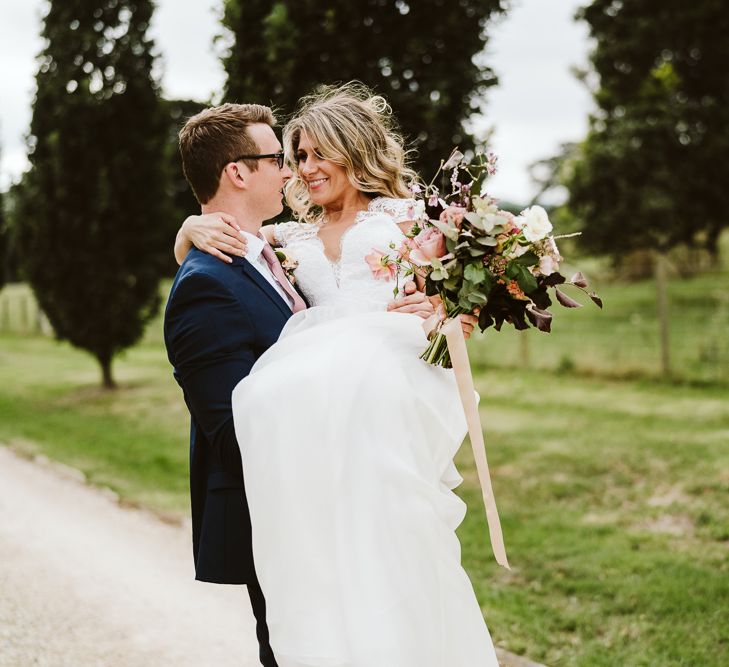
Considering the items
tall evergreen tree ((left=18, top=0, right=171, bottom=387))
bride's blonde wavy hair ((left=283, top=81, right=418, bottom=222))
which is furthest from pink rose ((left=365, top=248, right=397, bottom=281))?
tall evergreen tree ((left=18, top=0, right=171, bottom=387))

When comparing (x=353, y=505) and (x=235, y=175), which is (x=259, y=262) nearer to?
(x=235, y=175)

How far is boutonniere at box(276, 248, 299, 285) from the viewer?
3.38 m

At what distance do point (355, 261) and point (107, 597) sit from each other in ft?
11.7

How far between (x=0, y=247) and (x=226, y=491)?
26566mm

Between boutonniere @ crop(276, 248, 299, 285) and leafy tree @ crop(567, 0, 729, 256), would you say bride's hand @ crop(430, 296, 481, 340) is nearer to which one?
boutonniere @ crop(276, 248, 299, 285)

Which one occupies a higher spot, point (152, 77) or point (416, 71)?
point (152, 77)

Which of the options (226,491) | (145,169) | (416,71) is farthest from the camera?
(145,169)

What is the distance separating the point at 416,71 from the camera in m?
7.12

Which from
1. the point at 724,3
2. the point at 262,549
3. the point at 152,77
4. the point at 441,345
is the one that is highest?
the point at 724,3

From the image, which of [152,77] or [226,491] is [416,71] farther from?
[152,77]

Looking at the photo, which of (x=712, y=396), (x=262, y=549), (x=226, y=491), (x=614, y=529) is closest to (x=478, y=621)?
(x=262, y=549)

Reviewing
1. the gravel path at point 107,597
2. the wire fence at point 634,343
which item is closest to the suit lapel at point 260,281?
the gravel path at point 107,597

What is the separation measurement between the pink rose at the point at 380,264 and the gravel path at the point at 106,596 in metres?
2.72

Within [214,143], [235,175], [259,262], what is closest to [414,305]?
[259,262]
